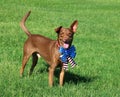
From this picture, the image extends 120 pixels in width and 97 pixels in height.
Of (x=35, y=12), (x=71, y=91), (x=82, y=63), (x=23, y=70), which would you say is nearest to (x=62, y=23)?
(x=35, y=12)

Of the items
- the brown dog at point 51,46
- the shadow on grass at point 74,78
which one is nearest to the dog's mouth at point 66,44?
the brown dog at point 51,46

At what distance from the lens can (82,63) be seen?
39.1 feet

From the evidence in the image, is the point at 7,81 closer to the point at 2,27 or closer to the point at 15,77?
the point at 15,77

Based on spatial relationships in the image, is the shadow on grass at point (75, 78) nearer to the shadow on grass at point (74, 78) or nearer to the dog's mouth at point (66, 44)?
the shadow on grass at point (74, 78)

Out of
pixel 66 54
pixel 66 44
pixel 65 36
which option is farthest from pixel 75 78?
pixel 65 36

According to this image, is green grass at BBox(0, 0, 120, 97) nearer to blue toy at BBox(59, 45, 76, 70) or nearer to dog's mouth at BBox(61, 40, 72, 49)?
blue toy at BBox(59, 45, 76, 70)

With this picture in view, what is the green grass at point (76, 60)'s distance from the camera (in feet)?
28.5

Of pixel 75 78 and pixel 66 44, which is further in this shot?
pixel 75 78

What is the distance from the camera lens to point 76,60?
1238 cm

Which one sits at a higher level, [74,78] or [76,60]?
[76,60]

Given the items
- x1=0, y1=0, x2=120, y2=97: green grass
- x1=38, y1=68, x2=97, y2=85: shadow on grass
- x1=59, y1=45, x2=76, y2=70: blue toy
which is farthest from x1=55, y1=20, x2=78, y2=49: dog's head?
x1=38, y1=68, x2=97, y2=85: shadow on grass

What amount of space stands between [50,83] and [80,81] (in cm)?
113

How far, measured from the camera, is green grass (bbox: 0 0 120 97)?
8.69 m

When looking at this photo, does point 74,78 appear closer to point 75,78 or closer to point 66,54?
point 75,78
